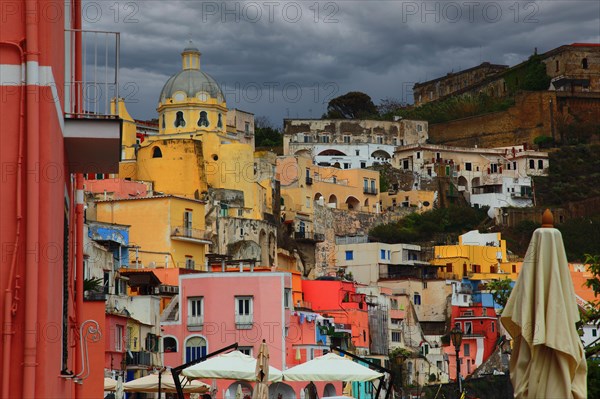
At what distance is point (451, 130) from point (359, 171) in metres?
24.9

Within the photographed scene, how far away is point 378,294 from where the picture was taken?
→ 74.4 meters

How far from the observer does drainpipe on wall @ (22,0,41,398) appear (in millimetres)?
8422

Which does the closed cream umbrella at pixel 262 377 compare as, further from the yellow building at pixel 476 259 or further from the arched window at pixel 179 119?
the yellow building at pixel 476 259

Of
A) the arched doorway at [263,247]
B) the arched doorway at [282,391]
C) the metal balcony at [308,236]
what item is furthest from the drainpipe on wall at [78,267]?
the metal balcony at [308,236]

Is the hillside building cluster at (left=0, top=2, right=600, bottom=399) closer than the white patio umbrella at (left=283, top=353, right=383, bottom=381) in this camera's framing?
Yes

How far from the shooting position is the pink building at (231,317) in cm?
5391

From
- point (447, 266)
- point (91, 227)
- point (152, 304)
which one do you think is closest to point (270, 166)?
point (447, 266)

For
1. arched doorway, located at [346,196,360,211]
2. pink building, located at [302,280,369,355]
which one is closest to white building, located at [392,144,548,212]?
arched doorway, located at [346,196,360,211]

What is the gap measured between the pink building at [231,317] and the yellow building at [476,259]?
1388 inches

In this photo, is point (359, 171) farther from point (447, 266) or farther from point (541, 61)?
point (541, 61)

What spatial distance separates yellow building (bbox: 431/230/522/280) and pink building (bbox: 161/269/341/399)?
35.2 m

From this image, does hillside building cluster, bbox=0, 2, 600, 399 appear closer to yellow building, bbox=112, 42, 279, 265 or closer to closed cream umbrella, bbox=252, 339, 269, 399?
yellow building, bbox=112, 42, 279, 265

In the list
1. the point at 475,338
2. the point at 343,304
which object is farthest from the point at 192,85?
the point at 475,338

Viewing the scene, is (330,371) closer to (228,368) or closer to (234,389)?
(228,368)
